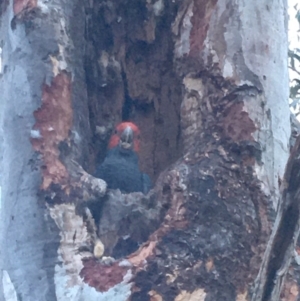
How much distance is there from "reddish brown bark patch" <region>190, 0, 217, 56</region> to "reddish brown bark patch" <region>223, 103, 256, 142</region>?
0.98 feet

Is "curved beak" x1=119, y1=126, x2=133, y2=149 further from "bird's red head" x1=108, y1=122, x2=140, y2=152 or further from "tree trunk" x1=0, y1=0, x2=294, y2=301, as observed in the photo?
"tree trunk" x1=0, y1=0, x2=294, y2=301

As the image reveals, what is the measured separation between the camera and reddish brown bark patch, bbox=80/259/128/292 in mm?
1860

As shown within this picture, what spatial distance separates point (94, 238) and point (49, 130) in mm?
362

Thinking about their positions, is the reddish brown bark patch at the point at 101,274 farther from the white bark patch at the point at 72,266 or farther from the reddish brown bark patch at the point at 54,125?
the reddish brown bark patch at the point at 54,125

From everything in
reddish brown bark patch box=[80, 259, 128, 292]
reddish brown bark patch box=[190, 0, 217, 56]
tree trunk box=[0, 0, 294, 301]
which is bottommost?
reddish brown bark patch box=[80, 259, 128, 292]

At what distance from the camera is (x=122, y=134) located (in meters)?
3.20

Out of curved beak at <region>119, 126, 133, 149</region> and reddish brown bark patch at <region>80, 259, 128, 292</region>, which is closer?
reddish brown bark patch at <region>80, 259, 128, 292</region>

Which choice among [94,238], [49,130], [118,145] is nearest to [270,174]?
[94,238]

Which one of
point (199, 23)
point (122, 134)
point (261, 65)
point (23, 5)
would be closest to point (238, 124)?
point (261, 65)

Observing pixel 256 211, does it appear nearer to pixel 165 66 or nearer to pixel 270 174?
pixel 270 174

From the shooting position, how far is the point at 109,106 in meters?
2.74

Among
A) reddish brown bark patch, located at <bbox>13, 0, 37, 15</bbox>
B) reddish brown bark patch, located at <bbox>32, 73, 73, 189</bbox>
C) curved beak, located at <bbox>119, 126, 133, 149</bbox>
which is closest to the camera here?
reddish brown bark patch, located at <bbox>32, 73, 73, 189</bbox>

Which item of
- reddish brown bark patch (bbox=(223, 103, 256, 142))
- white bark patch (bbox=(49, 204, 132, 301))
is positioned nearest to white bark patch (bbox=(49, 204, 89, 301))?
white bark patch (bbox=(49, 204, 132, 301))

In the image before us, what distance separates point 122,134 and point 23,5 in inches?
40.5
